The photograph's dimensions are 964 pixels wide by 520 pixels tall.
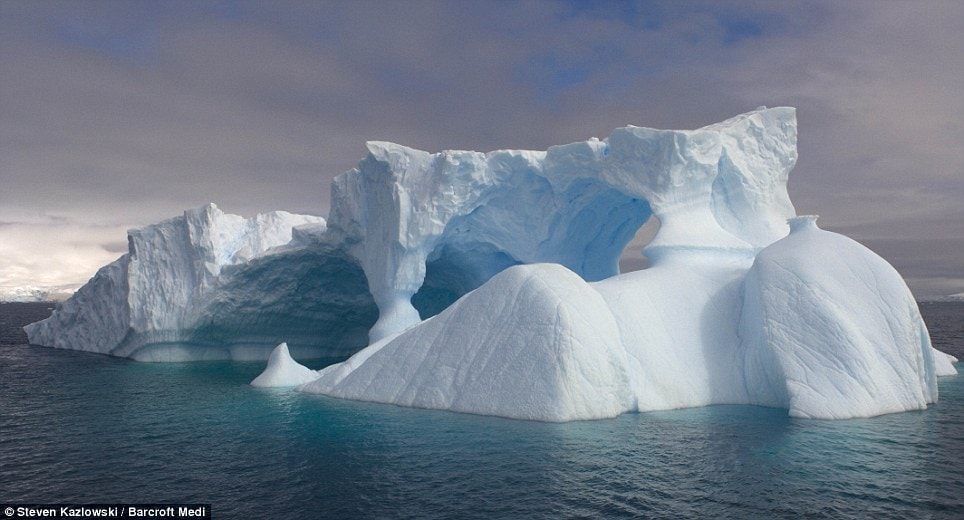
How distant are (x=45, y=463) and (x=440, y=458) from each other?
839cm

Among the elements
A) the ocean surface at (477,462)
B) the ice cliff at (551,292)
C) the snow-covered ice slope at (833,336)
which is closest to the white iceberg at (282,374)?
the ice cliff at (551,292)

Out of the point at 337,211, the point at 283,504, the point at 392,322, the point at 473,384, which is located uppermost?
the point at 337,211

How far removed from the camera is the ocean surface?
35.9 feet

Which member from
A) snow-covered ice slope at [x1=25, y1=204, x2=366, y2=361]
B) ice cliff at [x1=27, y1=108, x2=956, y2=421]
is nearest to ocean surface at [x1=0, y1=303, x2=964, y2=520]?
ice cliff at [x1=27, y1=108, x2=956, y2=421]

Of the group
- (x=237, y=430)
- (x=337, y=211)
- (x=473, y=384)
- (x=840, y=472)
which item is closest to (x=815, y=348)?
(x=840, y=472)

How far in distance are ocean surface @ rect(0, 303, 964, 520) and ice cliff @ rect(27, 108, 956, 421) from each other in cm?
130

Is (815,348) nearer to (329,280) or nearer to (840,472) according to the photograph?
(840,472)

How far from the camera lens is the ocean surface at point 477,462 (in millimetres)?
10930

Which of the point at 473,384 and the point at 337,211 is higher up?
the point at 337,211

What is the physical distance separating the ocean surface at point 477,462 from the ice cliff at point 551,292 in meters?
1.30

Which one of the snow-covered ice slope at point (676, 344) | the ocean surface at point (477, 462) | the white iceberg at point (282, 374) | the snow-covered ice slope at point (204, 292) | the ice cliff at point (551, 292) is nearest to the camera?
the ocean surface at point (477, 462)

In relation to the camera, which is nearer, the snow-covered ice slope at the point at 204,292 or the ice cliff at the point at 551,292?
the ice cliff at the point at 551,292

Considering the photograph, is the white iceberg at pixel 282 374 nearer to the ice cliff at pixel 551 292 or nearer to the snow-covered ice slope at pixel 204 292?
the ice cliff at pixel 551 292

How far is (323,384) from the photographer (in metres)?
23.5
